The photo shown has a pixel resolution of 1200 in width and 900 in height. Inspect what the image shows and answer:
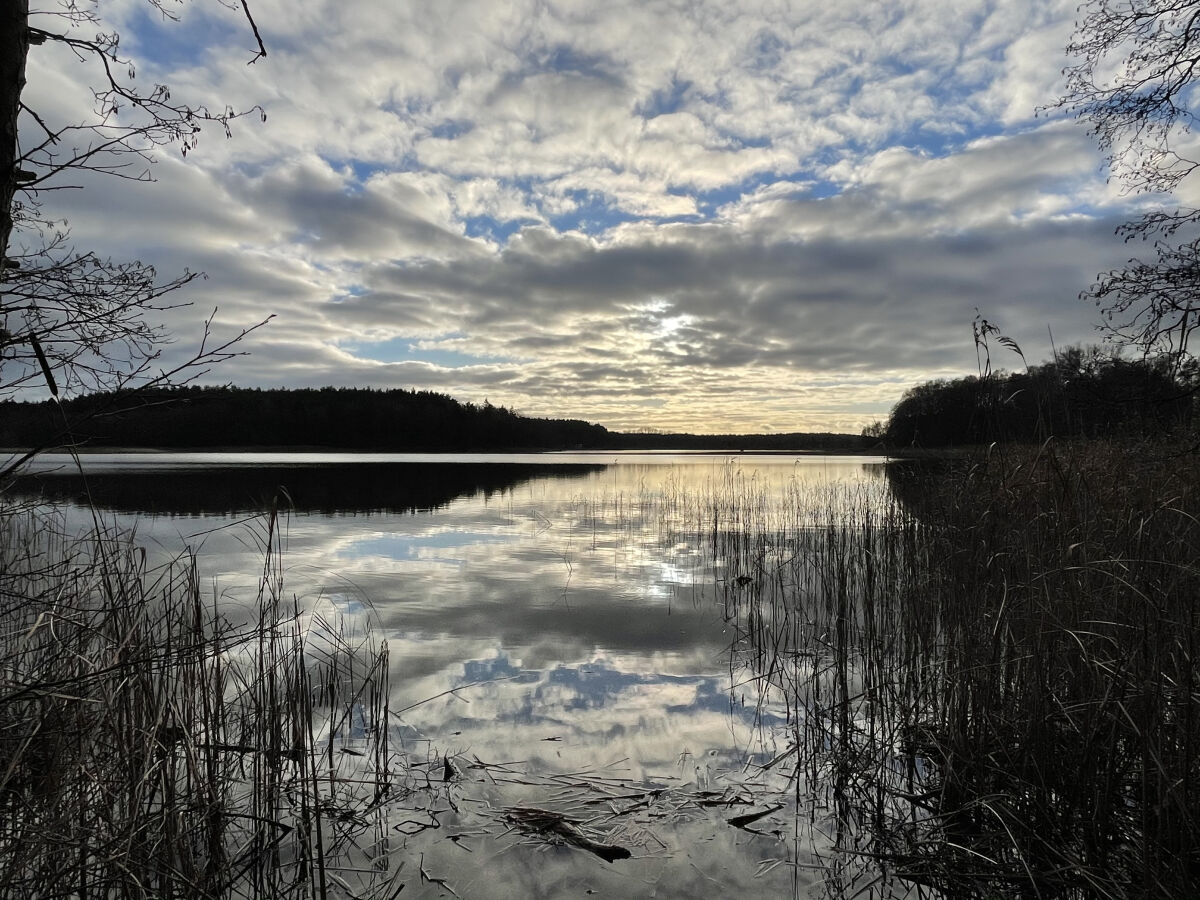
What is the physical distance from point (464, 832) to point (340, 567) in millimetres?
7565

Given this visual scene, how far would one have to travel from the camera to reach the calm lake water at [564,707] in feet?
9.69

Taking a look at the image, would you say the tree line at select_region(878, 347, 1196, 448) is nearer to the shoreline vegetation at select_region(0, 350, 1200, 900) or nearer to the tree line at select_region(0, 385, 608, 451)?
the shoreline vegetation at select_region(0, 350, 1200, 900)

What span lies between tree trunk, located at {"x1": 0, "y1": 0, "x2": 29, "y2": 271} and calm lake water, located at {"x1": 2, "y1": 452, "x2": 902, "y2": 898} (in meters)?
0.92

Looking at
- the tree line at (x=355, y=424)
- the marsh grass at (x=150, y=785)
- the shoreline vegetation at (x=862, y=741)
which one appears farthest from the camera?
the tree line at (x=355, y=424)

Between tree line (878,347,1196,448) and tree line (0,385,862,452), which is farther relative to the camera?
tree line (0,385,862,452)

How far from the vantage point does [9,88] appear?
2.22m

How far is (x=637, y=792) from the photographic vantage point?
11.6ft

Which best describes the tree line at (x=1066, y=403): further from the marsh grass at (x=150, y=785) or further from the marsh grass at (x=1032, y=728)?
the marsh grass at (x=150, y=785)

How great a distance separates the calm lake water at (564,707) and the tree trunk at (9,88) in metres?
0.92

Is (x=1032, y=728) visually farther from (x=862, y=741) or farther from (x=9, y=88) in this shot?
(x=9, y=88)

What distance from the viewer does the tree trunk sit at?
7.18 ft

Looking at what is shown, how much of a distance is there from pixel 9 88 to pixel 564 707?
4444 mm

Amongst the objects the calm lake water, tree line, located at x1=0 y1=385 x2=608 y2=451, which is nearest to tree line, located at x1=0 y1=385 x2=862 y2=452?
tree line, located at x1=0 y1=385 x2=608 y2=451

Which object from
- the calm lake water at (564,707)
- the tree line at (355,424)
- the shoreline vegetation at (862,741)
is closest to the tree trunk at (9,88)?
the shoreline vegetation at (862,741)
